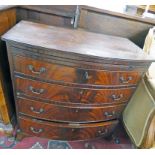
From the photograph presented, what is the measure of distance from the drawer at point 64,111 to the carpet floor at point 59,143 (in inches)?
14.5

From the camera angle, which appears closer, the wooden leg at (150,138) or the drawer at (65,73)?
the drawer at (65,73)

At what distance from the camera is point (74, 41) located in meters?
1.11

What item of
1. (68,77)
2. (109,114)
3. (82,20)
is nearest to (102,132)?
(109,114)

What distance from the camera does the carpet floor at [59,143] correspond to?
1.46 meters

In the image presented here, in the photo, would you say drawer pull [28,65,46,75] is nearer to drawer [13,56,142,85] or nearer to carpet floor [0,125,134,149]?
drawer [13,56,142,85]

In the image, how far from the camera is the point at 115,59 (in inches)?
38.7

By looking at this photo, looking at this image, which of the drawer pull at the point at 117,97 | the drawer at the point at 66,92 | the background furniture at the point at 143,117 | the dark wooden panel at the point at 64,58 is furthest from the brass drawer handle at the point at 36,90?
the background furniture at the point at 143,117

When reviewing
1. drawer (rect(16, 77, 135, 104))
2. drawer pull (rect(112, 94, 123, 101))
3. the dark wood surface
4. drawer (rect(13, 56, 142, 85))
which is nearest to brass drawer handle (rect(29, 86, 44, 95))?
drawer (rect(16, 77, 135, 104))

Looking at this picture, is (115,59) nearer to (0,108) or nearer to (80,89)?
(80,89)

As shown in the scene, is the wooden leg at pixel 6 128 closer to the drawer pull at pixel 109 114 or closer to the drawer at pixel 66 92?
the drawer at pixel 66 92

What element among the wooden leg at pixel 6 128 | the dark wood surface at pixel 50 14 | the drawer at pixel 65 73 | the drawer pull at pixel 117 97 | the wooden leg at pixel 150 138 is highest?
the dark wood surface at pixel 50 14

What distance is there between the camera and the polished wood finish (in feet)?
3.82

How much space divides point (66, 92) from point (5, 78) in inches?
20.2

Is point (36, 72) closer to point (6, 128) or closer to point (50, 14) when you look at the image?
point (50, 14)
